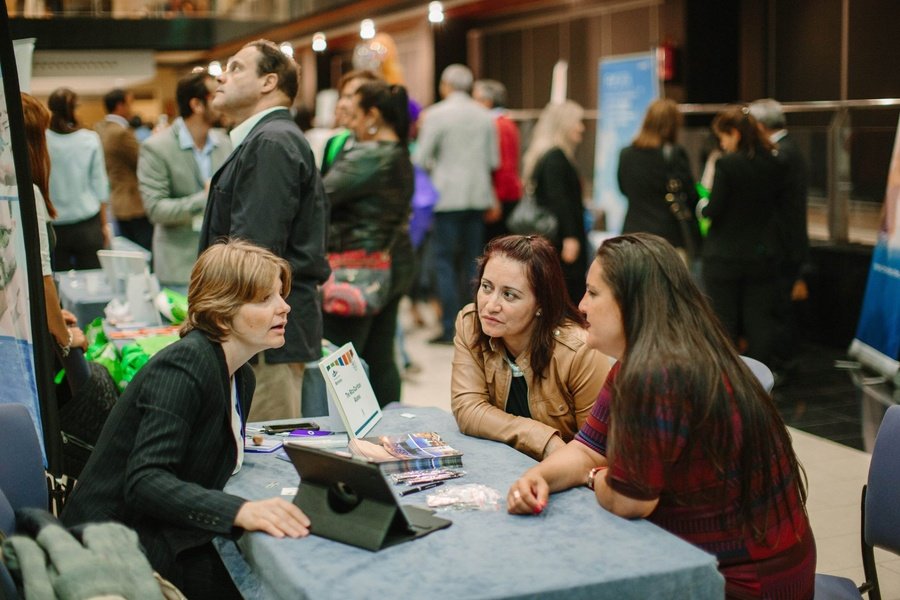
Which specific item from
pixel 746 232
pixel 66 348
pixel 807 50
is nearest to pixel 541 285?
pixel 66 348

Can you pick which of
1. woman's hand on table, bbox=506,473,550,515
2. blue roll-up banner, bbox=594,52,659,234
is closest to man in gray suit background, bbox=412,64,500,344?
blue roll-up banner, bbox=594,52,659,234

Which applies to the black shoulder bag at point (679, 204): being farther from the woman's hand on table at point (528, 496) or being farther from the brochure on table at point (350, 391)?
the woman's hand on table at point (528, 496)

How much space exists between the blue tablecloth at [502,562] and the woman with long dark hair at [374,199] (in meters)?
2.62

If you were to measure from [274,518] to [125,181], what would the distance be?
5.71 metres

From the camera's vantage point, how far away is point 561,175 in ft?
23.4

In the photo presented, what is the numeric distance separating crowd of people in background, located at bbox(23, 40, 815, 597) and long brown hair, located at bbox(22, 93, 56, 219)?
0.03 feet

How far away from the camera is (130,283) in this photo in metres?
4.80

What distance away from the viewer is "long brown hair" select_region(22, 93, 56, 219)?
147 inches

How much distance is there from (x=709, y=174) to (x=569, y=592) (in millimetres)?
5789

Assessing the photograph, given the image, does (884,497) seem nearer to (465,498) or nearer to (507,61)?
(465,498)

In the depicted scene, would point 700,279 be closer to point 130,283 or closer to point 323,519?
point 130,283

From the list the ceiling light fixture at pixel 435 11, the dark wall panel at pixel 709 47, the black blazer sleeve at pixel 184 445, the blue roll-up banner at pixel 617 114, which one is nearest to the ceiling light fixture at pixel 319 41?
the ceiling light fixture at pixel 435 11

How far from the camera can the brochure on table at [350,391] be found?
9.22ft

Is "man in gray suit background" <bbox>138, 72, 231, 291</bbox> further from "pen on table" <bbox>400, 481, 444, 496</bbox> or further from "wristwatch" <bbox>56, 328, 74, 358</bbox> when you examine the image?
"pen on table" <bbox>400, 481, 444, 496</bbox>
